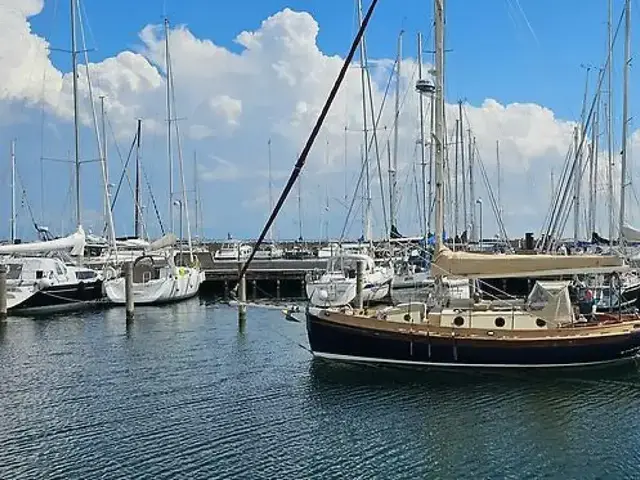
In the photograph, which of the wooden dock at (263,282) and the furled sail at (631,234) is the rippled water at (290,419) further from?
the wooden dock at (263,282)

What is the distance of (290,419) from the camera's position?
2156 centimetres

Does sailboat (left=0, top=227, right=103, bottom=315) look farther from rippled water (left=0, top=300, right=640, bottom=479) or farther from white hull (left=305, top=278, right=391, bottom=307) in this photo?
white hull (left=305, top=278, right=391, bottom=307)

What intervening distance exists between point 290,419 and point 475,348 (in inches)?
329

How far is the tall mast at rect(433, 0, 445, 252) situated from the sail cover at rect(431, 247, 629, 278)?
1.31 m

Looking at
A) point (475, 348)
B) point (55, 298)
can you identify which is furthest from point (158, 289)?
point (475, 348)

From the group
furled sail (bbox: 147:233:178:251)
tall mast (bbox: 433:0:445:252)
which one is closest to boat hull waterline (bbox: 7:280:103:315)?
furled sail (bbox: 147:233:178:251)

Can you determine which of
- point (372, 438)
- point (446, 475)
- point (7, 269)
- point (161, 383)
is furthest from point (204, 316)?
point (446, 475)

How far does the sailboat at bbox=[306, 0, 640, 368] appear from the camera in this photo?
88.2ft

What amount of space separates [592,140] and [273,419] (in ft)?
132

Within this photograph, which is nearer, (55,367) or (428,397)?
(428,397)

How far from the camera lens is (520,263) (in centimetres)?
2738

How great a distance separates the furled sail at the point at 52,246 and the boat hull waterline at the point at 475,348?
27679mm

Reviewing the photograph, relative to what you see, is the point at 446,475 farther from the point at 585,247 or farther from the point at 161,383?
the point at 585,247

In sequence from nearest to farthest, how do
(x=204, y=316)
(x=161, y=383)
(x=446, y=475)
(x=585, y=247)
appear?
(x=446, y=475), (x=161, y=383), (x=204, y=316), (x=585, y=247)
